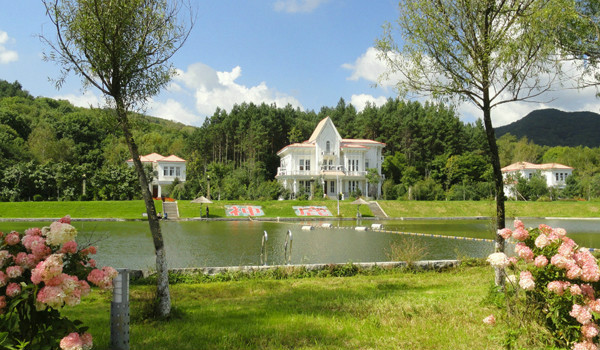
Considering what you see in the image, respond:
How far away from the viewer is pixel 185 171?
5903 cm

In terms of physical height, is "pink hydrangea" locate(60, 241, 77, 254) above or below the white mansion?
below

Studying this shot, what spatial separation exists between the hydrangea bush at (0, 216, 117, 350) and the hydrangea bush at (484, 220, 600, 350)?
4.26 metres

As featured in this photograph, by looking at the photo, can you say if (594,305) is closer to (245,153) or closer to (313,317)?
(313,317)

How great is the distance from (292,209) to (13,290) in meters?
37.3

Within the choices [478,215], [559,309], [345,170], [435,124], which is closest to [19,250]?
[559,309]

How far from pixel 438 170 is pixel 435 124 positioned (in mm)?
8735

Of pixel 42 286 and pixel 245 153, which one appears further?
pixel 245 153

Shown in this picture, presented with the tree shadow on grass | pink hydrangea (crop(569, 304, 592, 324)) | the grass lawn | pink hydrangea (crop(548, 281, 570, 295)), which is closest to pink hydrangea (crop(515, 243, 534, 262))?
pink hydrangea (crop(548, 281, 570, 295))

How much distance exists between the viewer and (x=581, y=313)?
4059 millimetres

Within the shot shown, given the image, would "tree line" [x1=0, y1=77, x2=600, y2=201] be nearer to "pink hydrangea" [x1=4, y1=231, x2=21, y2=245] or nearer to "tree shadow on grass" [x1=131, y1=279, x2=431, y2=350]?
"tree shadow on grass" [x1=131, y1=279, x2=431, y2=350]

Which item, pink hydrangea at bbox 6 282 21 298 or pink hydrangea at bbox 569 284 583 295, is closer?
pink hydrangea at bbox 6 282 21 298

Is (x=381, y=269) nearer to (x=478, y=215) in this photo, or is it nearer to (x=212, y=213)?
(x=212, y=213)

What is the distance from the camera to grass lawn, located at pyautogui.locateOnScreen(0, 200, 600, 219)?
35.1m

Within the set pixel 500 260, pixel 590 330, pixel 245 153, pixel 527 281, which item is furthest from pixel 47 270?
pixel 245 153
